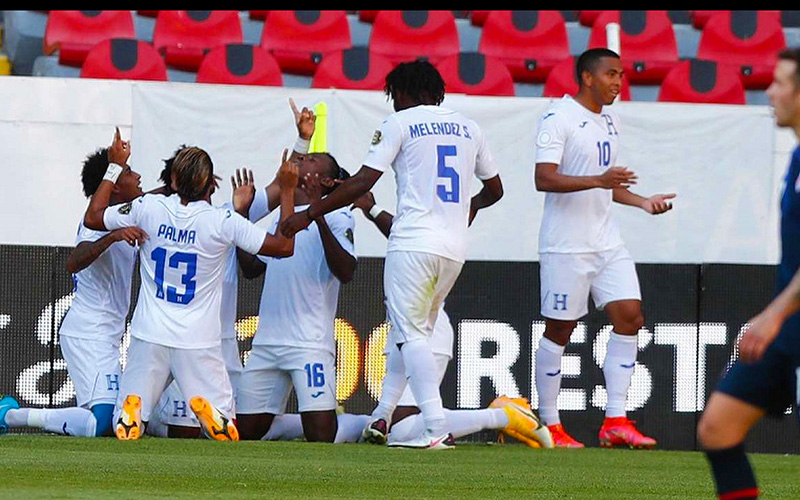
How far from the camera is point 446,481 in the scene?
6.05 meters

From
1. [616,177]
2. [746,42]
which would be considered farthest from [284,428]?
[746,42]

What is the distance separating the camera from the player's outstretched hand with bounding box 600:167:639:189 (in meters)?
8.05

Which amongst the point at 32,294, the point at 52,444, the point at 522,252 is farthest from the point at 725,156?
the point at 52,444

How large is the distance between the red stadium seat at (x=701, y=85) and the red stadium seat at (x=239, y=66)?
3620 mm

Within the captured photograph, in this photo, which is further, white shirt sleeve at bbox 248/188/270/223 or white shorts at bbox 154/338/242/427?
white shirt sleeve at bbox 248/188/270/223

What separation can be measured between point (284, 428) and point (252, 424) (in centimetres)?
23

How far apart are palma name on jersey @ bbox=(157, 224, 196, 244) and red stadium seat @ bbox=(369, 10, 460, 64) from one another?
683 centimetres

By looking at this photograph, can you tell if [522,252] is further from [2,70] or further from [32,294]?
[2,70]

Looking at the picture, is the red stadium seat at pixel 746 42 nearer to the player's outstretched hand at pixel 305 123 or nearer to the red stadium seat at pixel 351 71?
the red stadium seat at pixel 351 71

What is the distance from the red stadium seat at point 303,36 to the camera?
14430 millimetres

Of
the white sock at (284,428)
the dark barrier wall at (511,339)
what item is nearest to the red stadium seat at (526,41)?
the dark barrier wall at (511,339)

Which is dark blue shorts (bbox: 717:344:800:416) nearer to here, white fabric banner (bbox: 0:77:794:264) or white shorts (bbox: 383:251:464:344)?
white shorts (bbox: 383:251:464:344)

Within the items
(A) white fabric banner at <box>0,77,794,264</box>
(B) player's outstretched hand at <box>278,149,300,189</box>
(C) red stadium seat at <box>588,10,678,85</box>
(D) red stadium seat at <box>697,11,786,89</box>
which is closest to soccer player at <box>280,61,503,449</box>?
(B) player's outstretched hand at <box>278,149,300,189</box>

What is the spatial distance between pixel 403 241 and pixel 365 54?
6337mm
